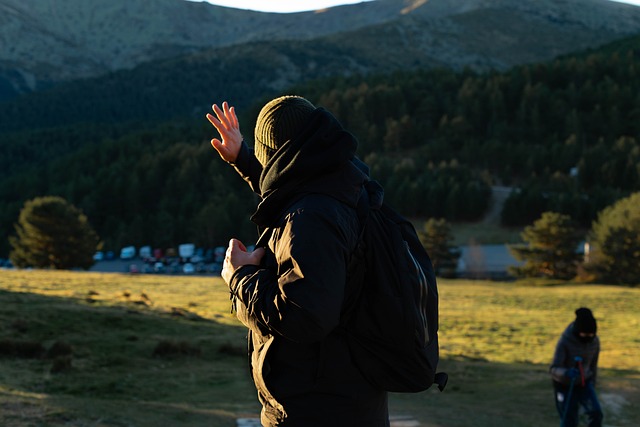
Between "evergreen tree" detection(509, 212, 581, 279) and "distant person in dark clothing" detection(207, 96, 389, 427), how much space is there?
56.3 meters

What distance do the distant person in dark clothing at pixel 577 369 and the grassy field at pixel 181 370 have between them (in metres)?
2.52

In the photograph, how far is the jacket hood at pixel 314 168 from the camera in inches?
121

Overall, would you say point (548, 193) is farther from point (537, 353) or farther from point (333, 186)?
point (333, 186)

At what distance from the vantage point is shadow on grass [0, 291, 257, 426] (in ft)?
29.3

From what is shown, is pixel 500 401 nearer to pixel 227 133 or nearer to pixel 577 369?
pixel 577 369

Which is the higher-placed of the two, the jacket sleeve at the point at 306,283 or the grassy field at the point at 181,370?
the jacket sleeve at the point at 306,283

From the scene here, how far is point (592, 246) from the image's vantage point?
58438mm

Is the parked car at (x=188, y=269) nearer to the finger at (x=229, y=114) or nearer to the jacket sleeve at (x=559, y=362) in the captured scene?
the jacket sleeve at (x=559, y=362)

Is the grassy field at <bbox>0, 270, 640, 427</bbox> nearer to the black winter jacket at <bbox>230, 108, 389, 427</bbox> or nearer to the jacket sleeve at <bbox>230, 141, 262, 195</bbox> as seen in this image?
the jacket sleeve at <bbox>230, 141, 262, 195</bbox>

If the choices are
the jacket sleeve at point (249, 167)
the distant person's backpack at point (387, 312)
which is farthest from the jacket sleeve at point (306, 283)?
the jacket sleeve at point (249, 167)

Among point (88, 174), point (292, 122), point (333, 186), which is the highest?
point (292, 122)

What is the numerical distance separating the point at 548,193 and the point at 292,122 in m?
97.1

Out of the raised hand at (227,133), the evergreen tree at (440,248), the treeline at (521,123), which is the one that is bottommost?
the evergreen tree at (440,248)

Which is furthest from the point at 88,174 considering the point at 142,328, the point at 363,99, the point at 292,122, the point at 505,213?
the point at 292,122
